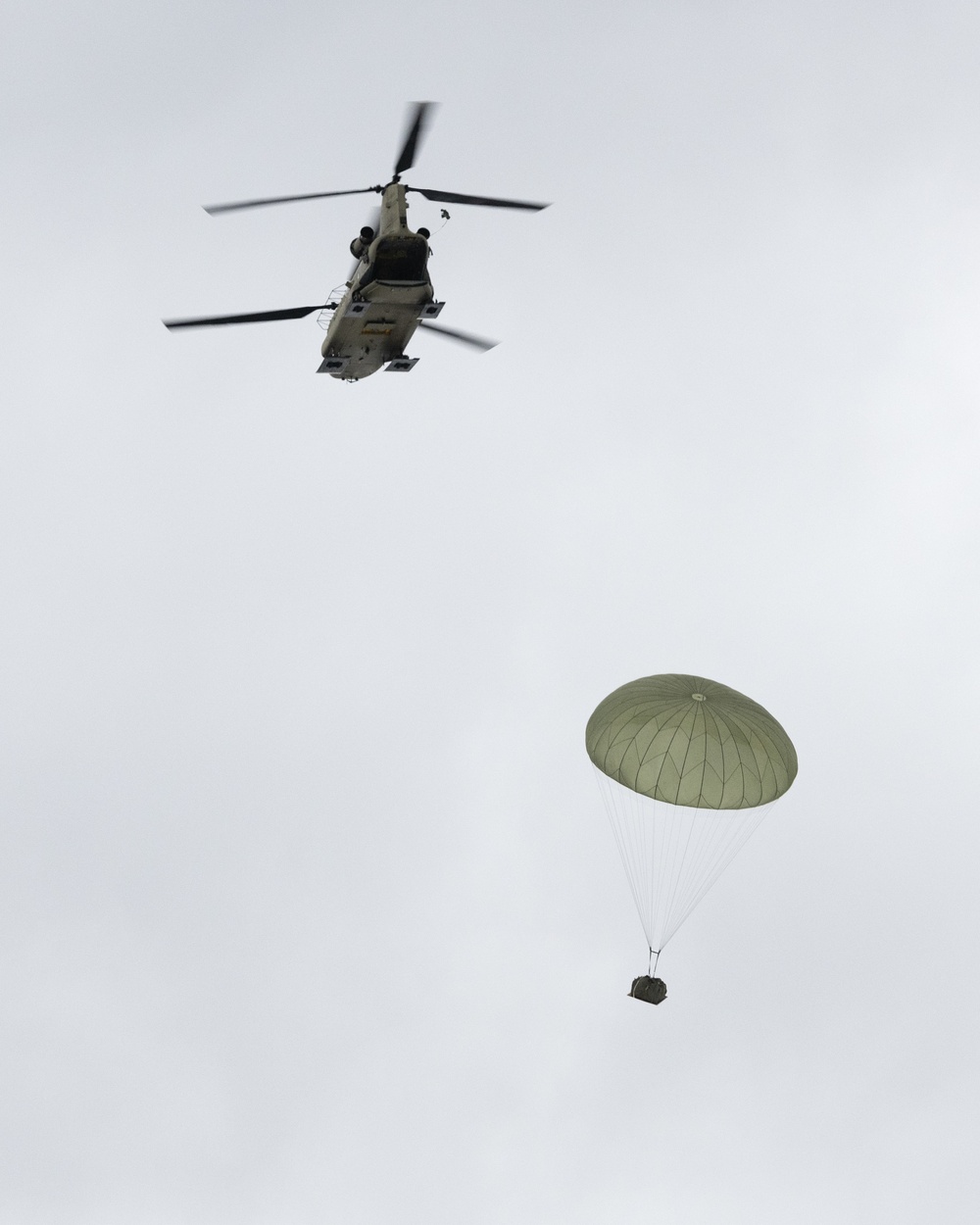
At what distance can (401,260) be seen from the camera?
49.0m

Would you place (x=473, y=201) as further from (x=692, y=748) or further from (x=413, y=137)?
(x=692, y=748)

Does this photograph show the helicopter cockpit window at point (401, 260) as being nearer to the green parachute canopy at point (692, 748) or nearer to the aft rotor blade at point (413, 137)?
the aft rotor blade at point (413, 137)

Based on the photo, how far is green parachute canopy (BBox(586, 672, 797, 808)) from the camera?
50.3m

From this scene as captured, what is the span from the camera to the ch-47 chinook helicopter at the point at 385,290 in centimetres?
4797

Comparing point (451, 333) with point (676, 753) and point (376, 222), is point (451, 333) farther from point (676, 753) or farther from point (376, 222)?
point (676, 753)

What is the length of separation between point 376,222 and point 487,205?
324 cm

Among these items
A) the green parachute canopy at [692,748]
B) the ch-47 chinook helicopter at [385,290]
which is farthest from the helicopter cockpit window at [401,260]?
the green parachute canopy at [692,748]

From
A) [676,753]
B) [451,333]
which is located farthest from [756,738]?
[451,333]

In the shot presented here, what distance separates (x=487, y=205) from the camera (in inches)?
1890

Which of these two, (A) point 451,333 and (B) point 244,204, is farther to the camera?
(A) point 451,333

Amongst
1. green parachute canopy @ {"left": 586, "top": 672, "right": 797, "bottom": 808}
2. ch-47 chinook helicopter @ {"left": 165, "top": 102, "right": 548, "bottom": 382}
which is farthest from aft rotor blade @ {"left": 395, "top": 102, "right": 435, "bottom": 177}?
green parachute canopy @ {"left": 586, "top": 672, "right": 797, "bottom": 808}

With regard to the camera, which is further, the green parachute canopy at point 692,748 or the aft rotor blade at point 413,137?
the green parachute canopy at point 692,748

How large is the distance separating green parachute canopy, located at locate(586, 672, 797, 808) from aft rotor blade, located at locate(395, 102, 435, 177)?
16684 millimetres

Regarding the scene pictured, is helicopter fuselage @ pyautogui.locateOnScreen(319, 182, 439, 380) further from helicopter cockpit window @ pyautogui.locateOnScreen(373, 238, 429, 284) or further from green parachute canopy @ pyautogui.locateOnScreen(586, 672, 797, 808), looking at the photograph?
green parachute canopy @ pyautogui.locateOnScreen(586, 672, 797, 808)
